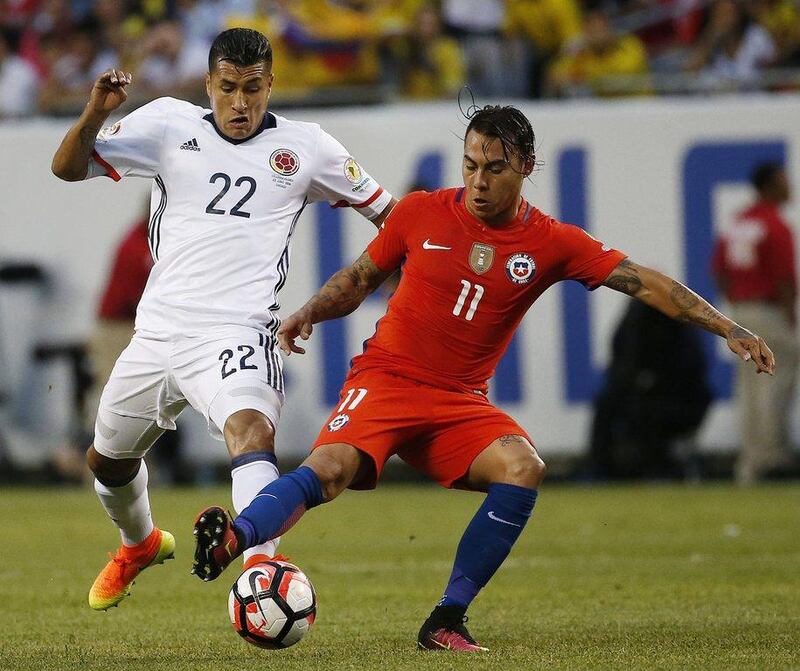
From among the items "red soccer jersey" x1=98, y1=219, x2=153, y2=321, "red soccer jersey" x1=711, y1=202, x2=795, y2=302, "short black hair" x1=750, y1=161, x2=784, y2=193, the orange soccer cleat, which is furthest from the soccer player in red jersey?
"short black hair" x1=750, y1=161, x2=784, y2=193

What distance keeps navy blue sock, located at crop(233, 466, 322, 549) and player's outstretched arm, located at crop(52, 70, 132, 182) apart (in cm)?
160

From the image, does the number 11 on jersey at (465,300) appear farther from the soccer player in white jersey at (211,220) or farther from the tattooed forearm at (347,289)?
the soccer player in white jersey at (211,220)

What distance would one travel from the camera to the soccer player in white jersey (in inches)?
246

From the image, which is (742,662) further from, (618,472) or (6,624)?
(618,472)

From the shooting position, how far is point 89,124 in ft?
20.5

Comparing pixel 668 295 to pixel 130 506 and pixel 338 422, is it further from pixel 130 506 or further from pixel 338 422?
pixel 130 506

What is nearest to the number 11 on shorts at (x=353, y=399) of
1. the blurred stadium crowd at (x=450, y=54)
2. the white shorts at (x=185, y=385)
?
the white shorts at (x=185, y=385)

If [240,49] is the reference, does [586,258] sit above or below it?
below

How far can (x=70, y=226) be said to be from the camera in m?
15.1

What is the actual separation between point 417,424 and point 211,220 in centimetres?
125

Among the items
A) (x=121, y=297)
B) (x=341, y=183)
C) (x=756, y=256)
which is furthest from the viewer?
(x=121, y=297)

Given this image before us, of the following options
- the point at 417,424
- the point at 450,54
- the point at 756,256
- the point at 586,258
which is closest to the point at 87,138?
the point at 417,424

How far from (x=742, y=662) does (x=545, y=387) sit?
912 cm

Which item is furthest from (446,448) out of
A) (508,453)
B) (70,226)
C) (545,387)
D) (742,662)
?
(70,226)
